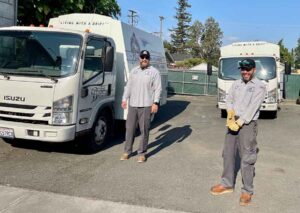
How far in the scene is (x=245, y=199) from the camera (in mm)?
5188

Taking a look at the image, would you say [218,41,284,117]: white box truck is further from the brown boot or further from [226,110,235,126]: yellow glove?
the brown boot

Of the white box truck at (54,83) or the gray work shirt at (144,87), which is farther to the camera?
the gray work shirt at (144,87)

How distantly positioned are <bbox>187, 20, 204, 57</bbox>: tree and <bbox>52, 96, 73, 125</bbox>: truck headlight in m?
82.6

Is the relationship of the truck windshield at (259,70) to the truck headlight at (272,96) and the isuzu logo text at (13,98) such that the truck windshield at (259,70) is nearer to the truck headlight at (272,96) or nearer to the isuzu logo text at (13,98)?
the truck headlight at (272,96)

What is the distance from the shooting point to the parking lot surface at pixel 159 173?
208 inches

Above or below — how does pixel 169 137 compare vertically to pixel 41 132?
below

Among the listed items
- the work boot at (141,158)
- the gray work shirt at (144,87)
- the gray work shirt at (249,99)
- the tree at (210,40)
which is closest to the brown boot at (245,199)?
the gray work shirt at (249,99)

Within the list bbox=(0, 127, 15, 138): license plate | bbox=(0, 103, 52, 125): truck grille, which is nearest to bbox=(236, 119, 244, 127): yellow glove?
bbox=(0, 103, 52, 125): truck grille

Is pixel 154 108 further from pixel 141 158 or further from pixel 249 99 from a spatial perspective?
pixel 249 99

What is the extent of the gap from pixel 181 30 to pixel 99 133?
84064 millimetres

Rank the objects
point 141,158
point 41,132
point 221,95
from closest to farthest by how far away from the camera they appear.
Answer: point 41,132, point 141,158, point 221,95

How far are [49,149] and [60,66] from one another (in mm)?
1898

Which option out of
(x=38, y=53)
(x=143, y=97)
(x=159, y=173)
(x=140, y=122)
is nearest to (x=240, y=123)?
(x=159, y=173)

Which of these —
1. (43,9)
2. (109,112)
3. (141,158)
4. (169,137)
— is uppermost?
(43,9)
